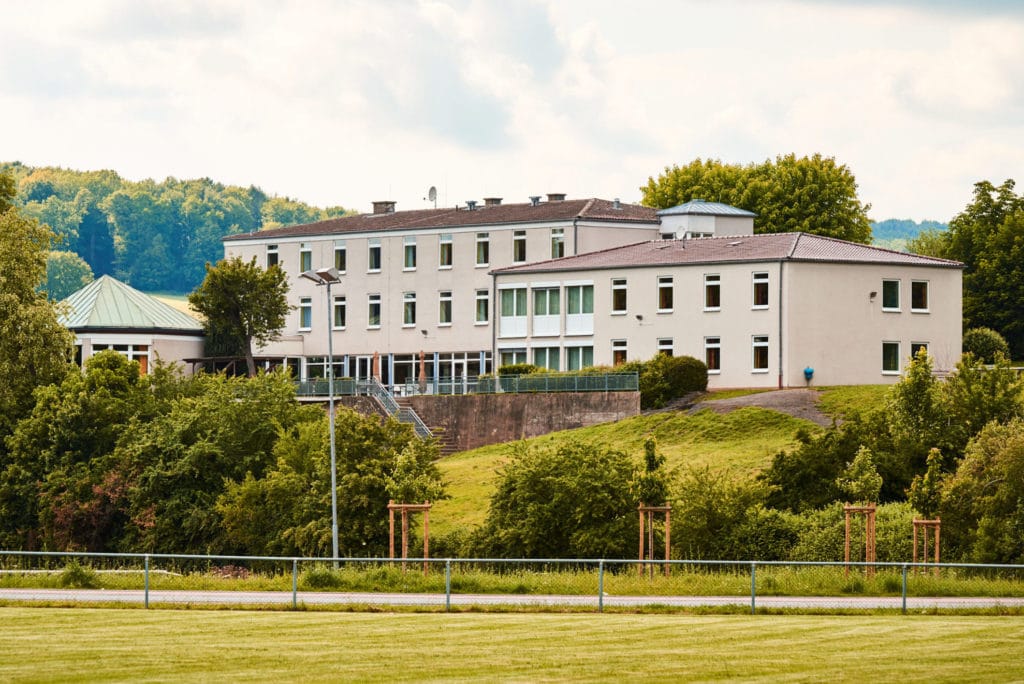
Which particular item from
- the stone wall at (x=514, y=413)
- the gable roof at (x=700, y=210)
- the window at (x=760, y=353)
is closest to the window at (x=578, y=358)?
the stone wall at (x=514, y=413)

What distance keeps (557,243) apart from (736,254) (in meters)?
13.5

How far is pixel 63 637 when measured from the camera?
28328 millimetres

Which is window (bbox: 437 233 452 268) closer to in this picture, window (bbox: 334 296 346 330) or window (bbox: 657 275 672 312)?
window (bbox: 334 296 346 330)

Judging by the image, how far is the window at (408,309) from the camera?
8969cm

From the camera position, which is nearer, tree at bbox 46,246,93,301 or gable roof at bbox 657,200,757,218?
gable roof at bbox 657,200,757,218

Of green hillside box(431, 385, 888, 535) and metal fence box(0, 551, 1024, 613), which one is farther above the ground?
green hillside box(431, 385, 888, 535)

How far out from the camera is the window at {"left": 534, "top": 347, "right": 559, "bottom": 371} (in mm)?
80125

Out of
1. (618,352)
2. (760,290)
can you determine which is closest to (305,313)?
(618,352)

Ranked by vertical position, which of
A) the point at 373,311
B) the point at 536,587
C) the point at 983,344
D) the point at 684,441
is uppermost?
the point at 373,311

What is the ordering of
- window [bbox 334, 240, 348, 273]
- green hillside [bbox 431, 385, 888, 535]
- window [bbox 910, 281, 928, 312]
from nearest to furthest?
green hillside [bbox 431, 385, 888, 535], window [bbox 910, 281, 928, 312], window [bbox 334, 240, 348, 273]

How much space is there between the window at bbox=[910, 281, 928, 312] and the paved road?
1530 inches

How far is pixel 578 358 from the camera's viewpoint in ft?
260

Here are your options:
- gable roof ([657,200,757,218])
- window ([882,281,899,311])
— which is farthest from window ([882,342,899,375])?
gable roof ([657,200,757,218])

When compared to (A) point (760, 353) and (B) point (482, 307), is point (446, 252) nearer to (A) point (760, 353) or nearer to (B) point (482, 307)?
(B) point (482, 307)
